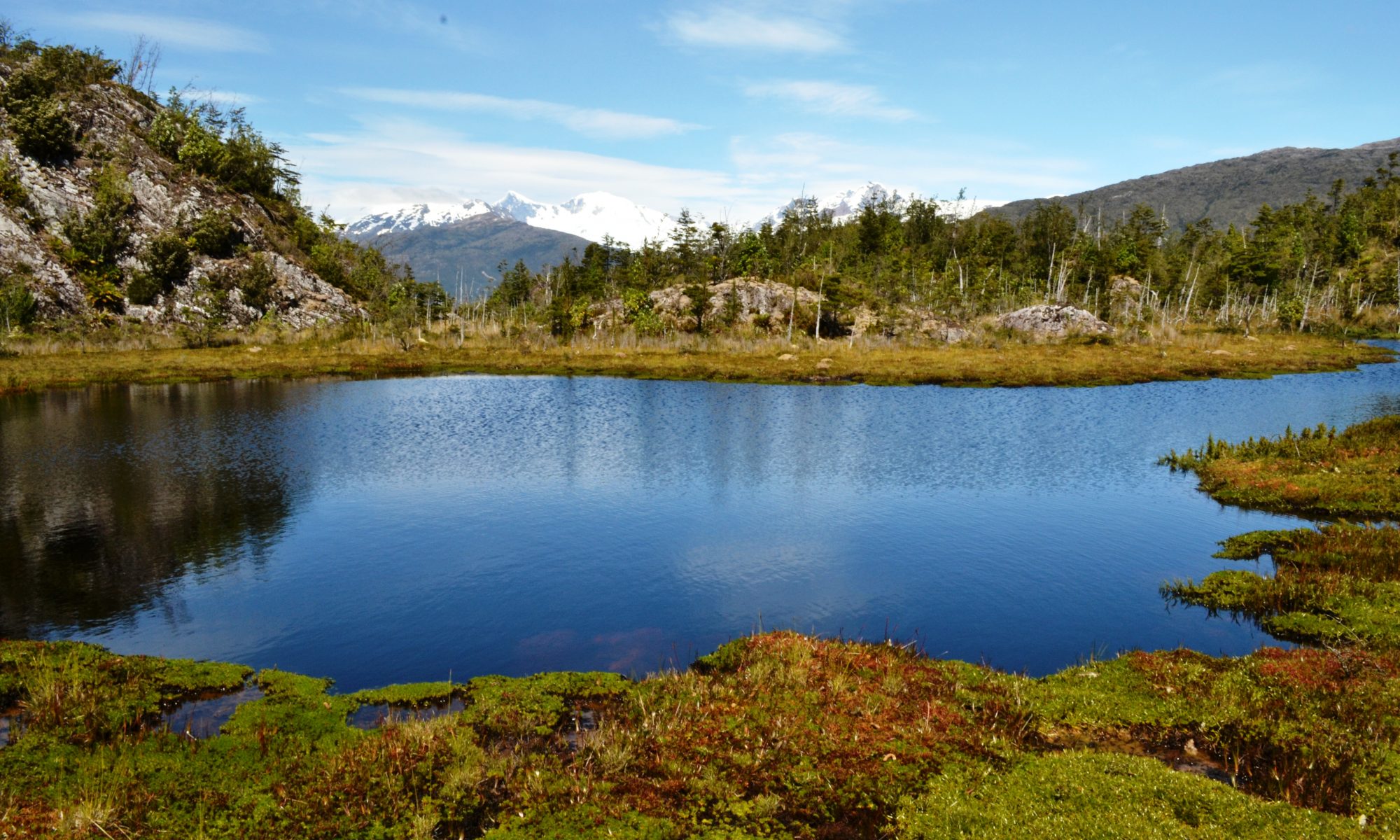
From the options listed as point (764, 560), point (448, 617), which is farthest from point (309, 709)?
point (764, 560)

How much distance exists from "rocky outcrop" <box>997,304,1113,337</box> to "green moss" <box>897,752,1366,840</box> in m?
128

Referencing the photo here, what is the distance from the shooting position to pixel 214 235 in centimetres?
13212

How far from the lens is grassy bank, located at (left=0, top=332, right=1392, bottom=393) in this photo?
8806 centimetres

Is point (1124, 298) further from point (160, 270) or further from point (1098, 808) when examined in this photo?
point (160, 270)

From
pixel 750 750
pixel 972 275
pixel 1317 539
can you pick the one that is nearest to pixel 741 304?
pixel 972 275

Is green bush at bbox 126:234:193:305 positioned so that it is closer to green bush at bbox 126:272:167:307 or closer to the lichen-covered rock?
green bush at bbox 126:272:167:307

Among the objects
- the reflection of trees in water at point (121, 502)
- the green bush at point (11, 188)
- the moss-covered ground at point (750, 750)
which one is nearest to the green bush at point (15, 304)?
the green bush at point (11, 188)

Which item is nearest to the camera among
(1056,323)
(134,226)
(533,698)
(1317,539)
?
(533,698)

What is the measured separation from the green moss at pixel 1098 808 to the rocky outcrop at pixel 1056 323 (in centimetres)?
12813

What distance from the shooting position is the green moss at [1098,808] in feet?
39.9

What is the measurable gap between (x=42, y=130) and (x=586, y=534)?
151 metres

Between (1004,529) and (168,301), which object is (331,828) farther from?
(168,301)

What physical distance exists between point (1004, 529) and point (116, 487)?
4425 centimetres

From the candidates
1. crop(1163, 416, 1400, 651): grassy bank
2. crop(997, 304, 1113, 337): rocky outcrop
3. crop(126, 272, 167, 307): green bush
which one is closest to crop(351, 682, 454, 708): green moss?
crop(1163, 416, 1400, 651): grassy bank
